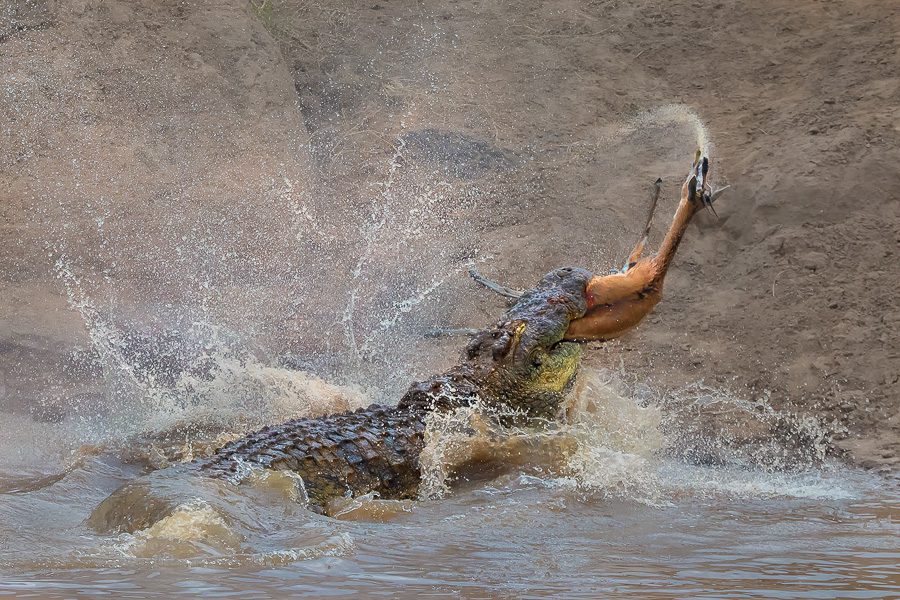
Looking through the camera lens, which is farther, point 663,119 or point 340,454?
point 663,119

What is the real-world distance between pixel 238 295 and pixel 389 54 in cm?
355

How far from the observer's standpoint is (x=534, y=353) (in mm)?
4758

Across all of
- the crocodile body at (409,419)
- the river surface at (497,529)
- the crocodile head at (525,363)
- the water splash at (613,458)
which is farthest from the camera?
the crocodile head at (525,363)

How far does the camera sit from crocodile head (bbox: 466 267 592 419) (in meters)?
4.71

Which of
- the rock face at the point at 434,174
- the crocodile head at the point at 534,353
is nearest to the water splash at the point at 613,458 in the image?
the crocodile head at the point at 534,353

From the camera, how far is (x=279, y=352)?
7020 mm

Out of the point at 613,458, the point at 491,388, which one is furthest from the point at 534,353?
the point at 613,458

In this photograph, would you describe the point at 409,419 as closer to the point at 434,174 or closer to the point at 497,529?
the point at 497,529

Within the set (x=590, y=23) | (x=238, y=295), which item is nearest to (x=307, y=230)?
(x=238, y=295)

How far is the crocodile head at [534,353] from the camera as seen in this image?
4711 millimetres

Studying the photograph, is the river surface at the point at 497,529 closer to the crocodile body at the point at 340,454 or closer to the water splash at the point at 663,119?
the crocodile body at the point at 340,454

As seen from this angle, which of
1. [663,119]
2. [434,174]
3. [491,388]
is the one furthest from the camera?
[663,119]

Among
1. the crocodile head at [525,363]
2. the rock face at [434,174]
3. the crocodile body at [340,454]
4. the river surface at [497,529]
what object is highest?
the rock face at [434,174]

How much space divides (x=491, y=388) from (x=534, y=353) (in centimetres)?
26
